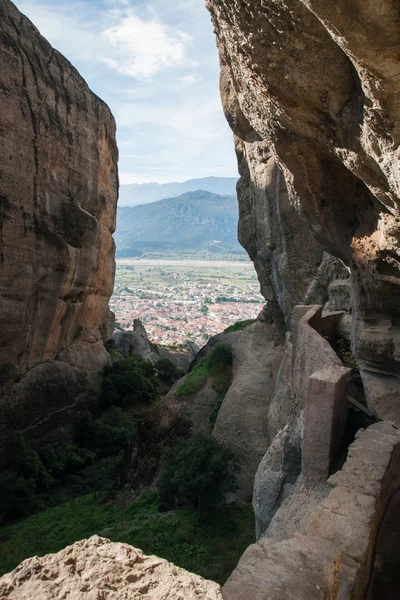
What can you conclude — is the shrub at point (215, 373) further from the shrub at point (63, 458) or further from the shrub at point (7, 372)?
the shrub at point (7, 372)

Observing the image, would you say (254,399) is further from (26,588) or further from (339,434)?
(26,588)

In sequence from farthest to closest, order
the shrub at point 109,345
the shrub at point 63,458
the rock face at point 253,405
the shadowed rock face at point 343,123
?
the shrub at point 109,345 < the shrub at point 63,458 < the rock face at point 253,405 < the shadowed rock face at point 343,123

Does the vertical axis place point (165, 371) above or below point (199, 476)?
below

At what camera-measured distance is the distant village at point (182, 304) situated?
7950 cm

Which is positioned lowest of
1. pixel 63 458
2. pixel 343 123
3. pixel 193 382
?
pixel 63 458

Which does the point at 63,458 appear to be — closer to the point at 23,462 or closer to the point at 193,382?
the point at 23,462

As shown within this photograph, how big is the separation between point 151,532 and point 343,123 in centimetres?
1057

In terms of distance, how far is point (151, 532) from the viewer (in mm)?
11422

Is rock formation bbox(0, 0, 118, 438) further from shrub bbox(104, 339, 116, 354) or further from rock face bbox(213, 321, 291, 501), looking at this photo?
rock face bbox(213, 321, 291, 501)

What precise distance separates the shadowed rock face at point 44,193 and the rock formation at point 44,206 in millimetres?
43

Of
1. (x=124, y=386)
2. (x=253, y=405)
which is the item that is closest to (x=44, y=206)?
(x=124, y=386)

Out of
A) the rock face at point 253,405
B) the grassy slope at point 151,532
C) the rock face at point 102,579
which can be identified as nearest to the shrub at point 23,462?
the grassy slope at point 151,532

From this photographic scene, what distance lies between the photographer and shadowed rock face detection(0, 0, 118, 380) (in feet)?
58.2

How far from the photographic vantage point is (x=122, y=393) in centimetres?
2412
